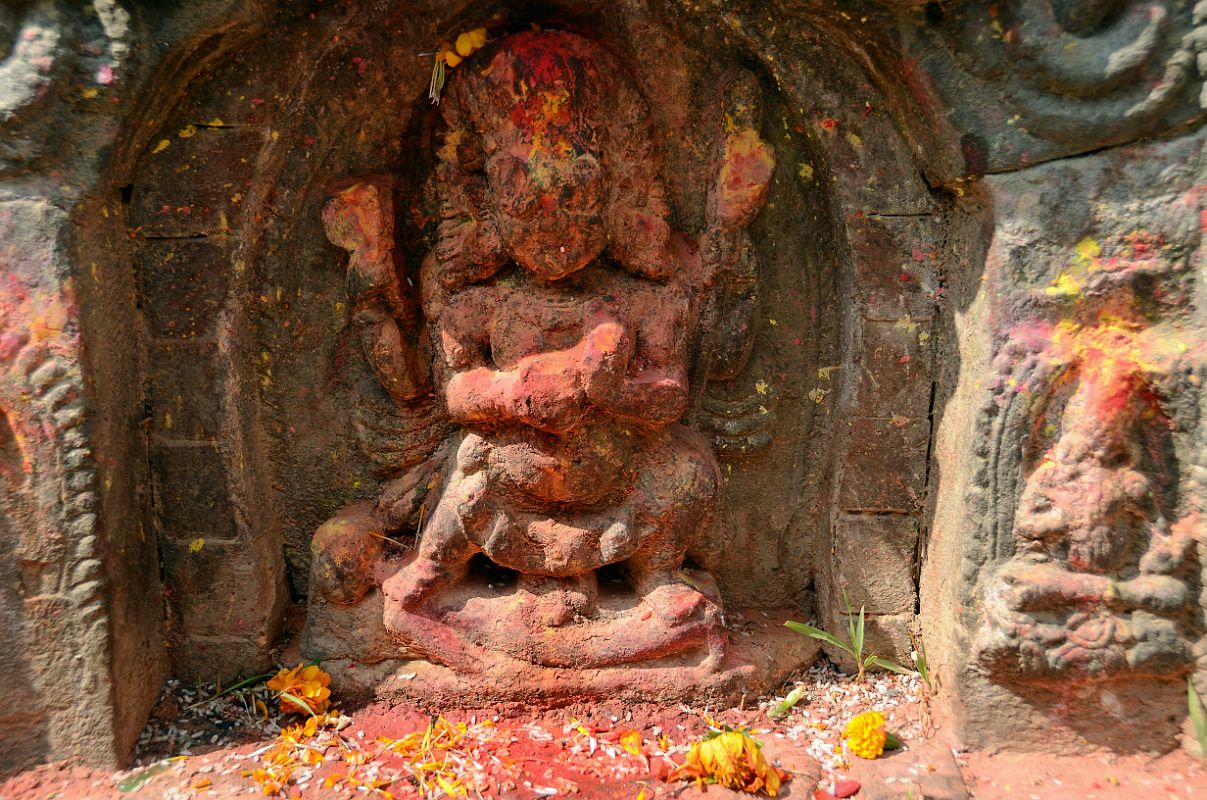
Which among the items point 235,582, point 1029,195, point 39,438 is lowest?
point 235,582

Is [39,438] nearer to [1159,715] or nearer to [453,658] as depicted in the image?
[453,658]

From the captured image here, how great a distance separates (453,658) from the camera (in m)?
2.46

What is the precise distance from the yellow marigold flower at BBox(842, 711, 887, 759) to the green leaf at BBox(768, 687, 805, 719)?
20cm

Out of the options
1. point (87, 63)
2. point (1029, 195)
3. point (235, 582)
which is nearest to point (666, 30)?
point (1029, 195)

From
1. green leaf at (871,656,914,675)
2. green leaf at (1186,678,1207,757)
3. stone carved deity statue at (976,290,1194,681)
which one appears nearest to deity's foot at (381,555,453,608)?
green leaf at (871,656,914,675)

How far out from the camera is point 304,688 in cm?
245

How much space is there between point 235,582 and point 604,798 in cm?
120

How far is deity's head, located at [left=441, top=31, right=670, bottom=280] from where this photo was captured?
2180mm

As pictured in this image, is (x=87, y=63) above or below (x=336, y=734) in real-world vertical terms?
above

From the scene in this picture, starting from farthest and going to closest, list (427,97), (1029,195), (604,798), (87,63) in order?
(427,97) → (604,798) → (1029,195) → (87,63)

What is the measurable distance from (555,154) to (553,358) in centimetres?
52

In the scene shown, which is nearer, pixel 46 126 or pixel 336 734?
pixel 46 126

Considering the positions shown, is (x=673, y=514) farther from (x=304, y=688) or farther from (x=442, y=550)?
(x=304, y=688)

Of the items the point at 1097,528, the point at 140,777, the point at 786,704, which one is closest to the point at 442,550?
the point at 140,777
